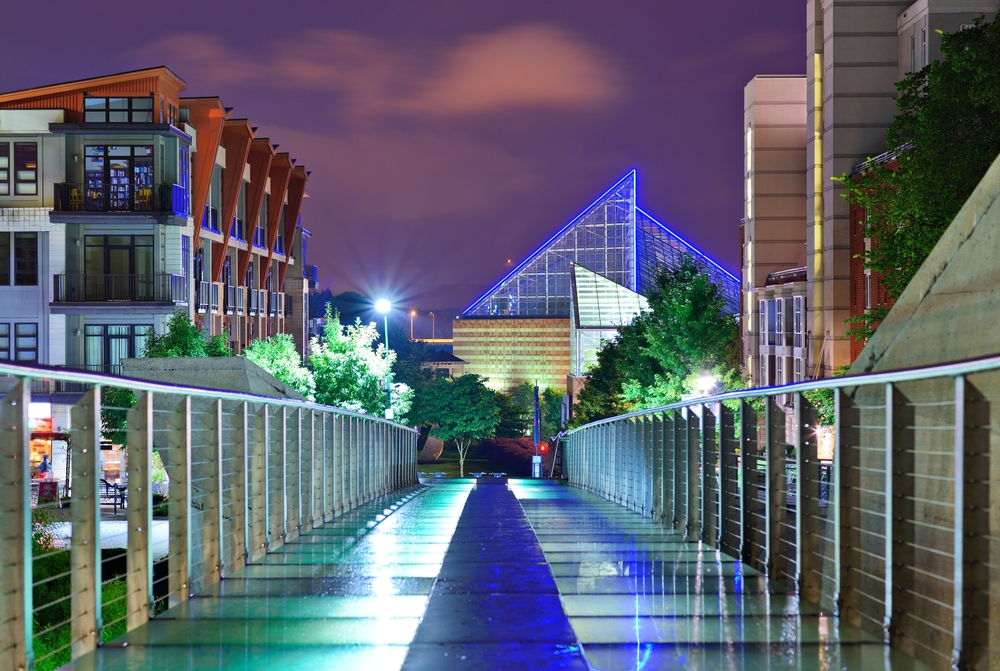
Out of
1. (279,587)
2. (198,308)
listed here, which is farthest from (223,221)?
(279,587)

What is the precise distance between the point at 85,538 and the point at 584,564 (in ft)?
11.4

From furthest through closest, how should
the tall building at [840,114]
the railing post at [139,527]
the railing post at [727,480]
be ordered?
1. the tall building at [840,114]
2. the railing post at [727,480]
3. the railing post at [139,527]

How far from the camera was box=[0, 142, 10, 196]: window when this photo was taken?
111 feet

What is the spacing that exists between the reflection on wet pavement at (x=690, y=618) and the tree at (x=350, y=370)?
124ft

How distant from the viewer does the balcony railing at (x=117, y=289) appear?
33.9 meters

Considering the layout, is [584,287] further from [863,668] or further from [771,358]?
[863,668]

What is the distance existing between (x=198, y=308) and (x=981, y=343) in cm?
3674

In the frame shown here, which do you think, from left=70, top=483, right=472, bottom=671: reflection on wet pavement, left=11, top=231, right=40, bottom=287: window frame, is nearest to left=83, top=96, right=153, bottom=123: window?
left=11, top=231, right=40, bottom=287: window frame

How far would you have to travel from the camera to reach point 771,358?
49500 millimetres

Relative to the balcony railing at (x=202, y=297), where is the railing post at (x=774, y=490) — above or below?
below

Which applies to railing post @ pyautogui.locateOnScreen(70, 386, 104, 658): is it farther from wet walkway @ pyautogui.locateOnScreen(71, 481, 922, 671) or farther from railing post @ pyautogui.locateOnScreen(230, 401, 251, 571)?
railing post @ pyautogui.locateOnScreen(230, 401, 251, 571)

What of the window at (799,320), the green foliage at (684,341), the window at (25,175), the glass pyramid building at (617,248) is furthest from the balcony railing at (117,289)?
the glass pyramid building at (617,248)

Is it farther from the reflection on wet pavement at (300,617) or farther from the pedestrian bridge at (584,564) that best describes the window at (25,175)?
the reflection on wet pavement at (300,617)

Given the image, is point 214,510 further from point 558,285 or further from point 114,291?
point 558,285
